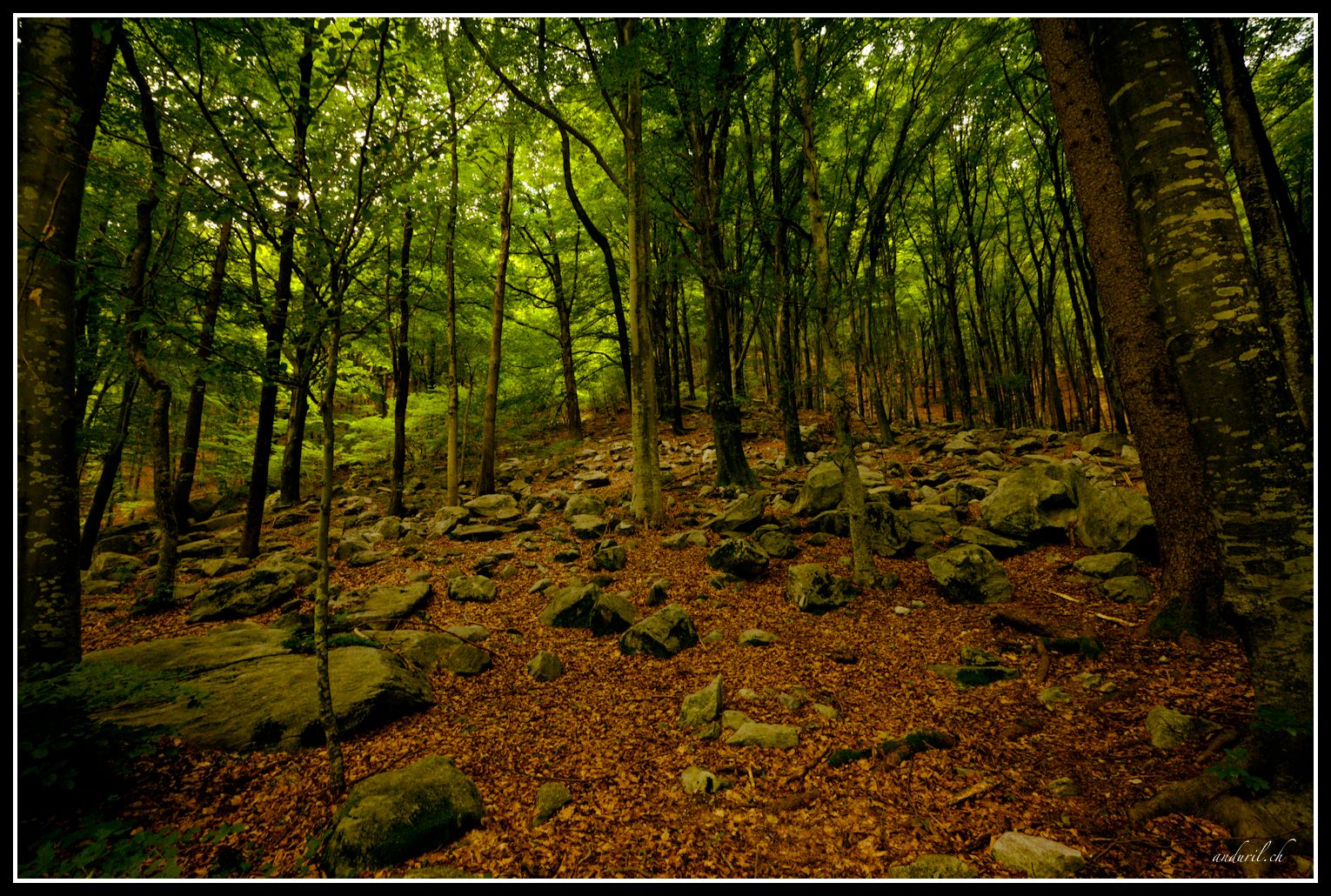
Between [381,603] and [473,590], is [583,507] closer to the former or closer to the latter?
[473,590]

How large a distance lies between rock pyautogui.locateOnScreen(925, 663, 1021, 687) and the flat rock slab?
4722 millimetres

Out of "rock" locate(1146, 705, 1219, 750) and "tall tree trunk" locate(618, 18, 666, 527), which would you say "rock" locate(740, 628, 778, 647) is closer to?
"rock" locate(1146, 705, 1219, 750)

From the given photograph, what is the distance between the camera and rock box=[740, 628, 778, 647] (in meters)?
5.06

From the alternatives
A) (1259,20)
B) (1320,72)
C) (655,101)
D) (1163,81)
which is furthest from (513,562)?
(1259,20)

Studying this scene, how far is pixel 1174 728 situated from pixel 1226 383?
2171mm

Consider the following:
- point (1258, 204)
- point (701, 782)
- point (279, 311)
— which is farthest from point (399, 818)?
point (1258, 204)

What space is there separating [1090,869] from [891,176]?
10.3 meters

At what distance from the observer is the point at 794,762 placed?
10.6 feet

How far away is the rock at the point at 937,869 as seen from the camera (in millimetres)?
2211

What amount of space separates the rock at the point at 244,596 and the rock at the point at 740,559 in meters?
6.74

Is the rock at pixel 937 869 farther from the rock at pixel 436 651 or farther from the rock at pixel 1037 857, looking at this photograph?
the rock at pixel 436 651

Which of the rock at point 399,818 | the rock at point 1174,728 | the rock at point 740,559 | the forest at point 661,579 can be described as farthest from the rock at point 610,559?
the rock at point 1174,728

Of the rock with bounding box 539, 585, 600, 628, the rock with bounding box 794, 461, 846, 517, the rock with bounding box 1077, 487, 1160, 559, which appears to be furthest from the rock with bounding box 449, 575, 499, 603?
the rock with bounding box 1077, 487, 1160, 559
